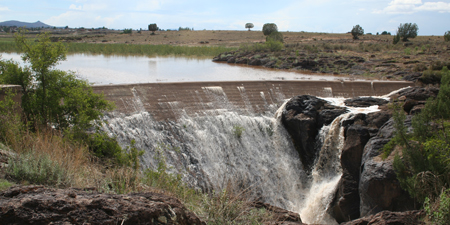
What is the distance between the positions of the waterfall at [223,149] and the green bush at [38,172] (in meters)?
5.70

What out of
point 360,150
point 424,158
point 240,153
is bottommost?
point 240,153

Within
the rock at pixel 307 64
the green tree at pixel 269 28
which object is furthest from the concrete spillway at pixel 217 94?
the green tree at pixel 269 28

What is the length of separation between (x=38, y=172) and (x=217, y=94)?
34.3ft

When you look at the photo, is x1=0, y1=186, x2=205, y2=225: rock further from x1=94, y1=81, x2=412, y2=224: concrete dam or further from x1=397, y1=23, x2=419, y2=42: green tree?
x1=397, y1=23, x2=419, y2=42: green tree

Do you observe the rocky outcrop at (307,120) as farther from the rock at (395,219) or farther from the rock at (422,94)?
the rock at (395,219)

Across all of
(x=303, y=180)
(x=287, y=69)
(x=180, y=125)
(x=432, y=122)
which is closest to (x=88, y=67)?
(x=180, y=125)

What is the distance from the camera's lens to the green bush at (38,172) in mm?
4215

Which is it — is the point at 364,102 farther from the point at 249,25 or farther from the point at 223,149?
the point at 249,25

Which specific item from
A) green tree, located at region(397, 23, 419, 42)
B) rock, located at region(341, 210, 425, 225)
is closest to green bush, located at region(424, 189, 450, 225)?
rock, located at region(341, 210, 425, 225)

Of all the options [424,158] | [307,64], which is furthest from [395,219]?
[307,64]

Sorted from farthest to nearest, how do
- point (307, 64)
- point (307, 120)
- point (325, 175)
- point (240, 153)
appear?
1. point (307, 64)
2. point (307, 120)
3. point (240, 153)
4. point (325, 175)

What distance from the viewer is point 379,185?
828 cm

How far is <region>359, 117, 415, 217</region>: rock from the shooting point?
26.3 ft

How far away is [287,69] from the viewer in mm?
25844
